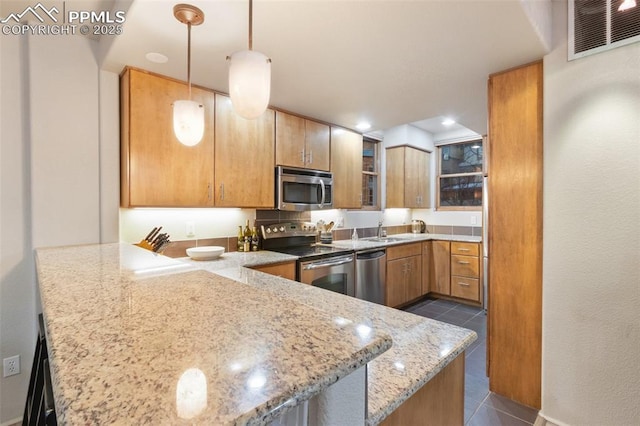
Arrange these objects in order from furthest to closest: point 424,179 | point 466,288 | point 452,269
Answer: point 424,179 < point 452,269 < point 466,288

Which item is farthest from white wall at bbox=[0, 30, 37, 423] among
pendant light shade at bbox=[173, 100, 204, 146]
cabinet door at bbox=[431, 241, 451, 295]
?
cabinet door at bbox=[431, 241, 451, 295]

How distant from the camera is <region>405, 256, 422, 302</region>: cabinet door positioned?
4.08m

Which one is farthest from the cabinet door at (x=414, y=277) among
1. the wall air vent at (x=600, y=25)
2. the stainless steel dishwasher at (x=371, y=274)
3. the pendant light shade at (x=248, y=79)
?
the pendant light shade at (x=248, y=79)

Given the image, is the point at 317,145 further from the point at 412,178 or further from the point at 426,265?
the point at 426,265

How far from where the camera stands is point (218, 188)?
253 centimetres

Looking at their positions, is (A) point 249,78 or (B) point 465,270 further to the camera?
(B) point 465,270

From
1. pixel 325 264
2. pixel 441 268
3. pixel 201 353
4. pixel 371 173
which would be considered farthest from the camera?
pixel 371 173

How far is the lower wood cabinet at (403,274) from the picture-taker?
3.78 meters

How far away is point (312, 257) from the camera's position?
278cm

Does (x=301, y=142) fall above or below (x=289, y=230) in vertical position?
above

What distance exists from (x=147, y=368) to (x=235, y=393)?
15cm

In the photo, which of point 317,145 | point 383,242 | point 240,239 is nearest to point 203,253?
point 240,239

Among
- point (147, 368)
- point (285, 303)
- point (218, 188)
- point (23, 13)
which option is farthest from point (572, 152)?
point (23, 13)

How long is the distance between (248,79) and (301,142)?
1.95 meters
